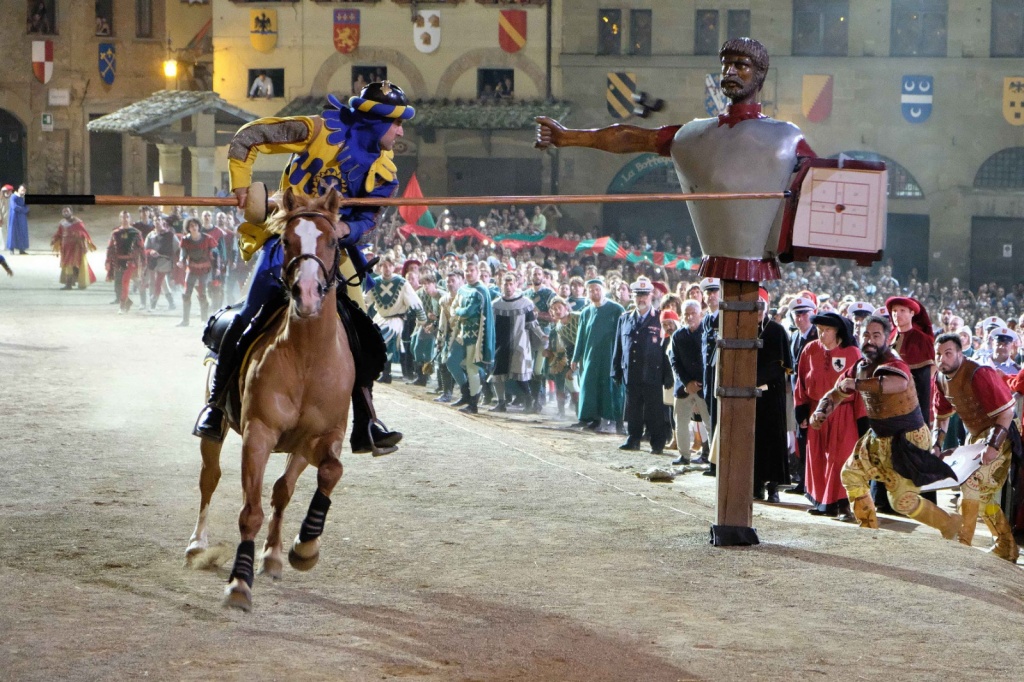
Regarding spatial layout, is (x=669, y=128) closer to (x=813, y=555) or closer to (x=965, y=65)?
(x=813, y=555)

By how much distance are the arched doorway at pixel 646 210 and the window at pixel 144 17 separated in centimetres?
1669

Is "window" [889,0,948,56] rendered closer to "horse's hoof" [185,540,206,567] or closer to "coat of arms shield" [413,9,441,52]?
"coat of arms shield" [413,9,441,52]

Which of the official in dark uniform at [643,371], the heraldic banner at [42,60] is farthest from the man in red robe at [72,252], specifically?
the heraldic banner at [42,60]

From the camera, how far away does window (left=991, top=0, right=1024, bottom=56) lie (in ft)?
130

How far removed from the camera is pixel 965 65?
129 ft

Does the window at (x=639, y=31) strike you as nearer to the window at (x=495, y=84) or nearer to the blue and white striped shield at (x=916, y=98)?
the window at (x=495, y=84)

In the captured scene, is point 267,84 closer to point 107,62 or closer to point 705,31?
point 107,62

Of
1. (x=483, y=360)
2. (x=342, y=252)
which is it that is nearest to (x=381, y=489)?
(x=342, y=252)

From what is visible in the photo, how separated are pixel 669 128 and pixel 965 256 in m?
33.2

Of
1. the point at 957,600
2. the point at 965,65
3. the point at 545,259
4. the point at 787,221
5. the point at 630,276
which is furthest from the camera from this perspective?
the point at 965,65

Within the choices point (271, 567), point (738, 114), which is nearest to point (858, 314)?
point (738, 114)

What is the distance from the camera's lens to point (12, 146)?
45719 mm

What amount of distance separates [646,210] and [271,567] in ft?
111

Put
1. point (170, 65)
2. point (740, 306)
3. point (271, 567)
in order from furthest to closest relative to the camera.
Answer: point (170, 65), point (740, 306), point (271, 567)
